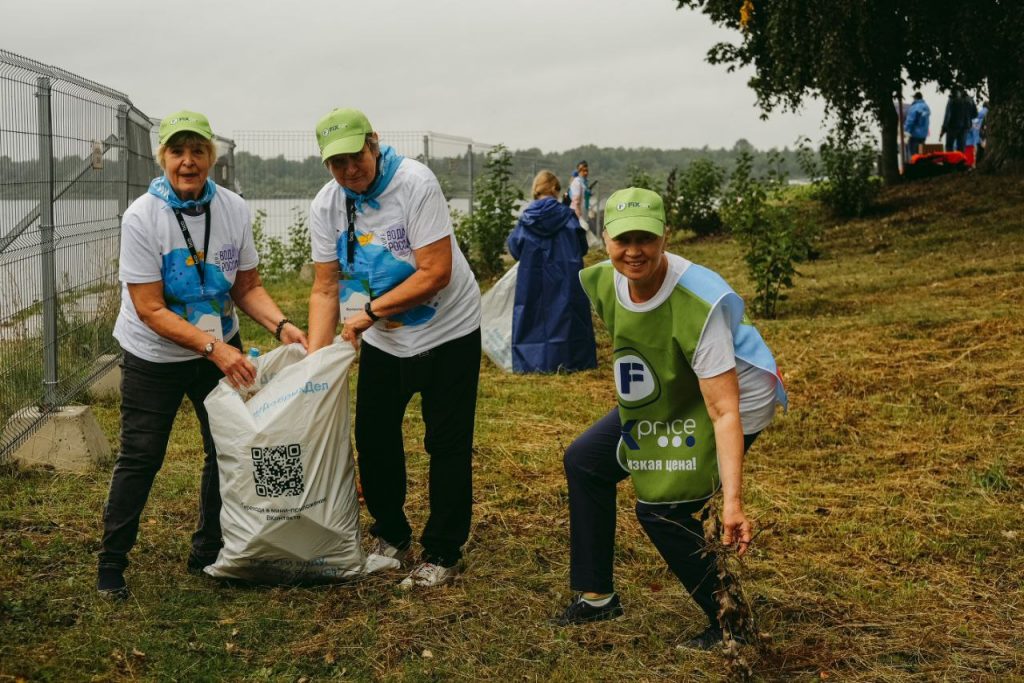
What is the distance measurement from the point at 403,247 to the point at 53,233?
9.06ft

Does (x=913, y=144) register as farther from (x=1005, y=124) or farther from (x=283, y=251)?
(x=283, y=251)

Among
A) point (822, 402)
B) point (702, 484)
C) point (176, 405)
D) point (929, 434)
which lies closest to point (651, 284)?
point (702, 484)

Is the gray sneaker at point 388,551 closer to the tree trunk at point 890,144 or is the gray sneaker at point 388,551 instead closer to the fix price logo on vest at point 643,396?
the fix price logo on vest at point 643,396

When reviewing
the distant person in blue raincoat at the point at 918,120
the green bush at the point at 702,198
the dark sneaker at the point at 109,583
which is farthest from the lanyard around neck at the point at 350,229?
the distant person in blue raincoat at the point at 918,120

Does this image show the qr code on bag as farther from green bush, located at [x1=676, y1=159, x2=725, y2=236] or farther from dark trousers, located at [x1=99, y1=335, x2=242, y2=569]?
green bush, located at [x1=676, y1=159, x2=725, y2=236]

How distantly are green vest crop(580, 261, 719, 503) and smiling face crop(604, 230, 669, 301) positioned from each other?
2.8 inches

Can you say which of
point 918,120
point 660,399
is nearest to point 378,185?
point 660,399

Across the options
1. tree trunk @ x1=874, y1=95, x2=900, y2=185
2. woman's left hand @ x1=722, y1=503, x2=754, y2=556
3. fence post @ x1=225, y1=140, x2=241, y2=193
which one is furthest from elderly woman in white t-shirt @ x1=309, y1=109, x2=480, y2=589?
tree trunk @ x1=874, y1=95, x2=900, y2=185

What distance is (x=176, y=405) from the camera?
165 inches

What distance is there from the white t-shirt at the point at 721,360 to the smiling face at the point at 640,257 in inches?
→ 1.3

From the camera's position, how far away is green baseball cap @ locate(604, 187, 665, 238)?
3.29m

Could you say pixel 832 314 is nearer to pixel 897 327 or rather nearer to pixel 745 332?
pixel 897 327

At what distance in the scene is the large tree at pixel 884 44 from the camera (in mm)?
14070

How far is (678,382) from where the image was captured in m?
3.43
